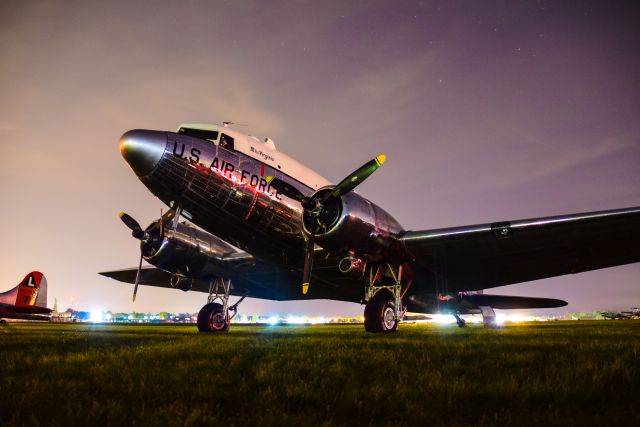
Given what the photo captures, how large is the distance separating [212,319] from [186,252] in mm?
2668

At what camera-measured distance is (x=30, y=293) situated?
30188 millimetres

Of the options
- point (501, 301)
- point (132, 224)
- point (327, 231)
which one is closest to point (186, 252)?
point (132, 224)

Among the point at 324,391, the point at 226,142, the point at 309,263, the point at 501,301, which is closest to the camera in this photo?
the point at 324,391

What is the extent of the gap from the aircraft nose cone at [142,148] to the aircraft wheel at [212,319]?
669cm

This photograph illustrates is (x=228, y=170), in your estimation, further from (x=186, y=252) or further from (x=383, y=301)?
(x=383, y=301)

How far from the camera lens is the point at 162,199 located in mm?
12078

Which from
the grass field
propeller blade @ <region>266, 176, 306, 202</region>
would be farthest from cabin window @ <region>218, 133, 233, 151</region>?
the grass field

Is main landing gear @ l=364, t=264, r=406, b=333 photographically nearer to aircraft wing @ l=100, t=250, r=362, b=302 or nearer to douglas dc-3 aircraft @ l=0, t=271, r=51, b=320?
aircraft wing @ l=100, t=250, r=362, b=302

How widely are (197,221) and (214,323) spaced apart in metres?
4.90

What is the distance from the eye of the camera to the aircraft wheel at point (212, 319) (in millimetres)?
15672

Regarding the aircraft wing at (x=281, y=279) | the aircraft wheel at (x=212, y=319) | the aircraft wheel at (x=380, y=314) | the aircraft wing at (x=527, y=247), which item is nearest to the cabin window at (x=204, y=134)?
the aircraft wing at (x=281, y=279)

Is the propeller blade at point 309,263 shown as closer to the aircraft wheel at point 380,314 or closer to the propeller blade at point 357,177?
the propeller blade at point 357,177

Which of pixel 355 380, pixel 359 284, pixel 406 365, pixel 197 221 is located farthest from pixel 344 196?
pixel 355 380

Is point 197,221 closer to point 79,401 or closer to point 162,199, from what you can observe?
point 162,199
